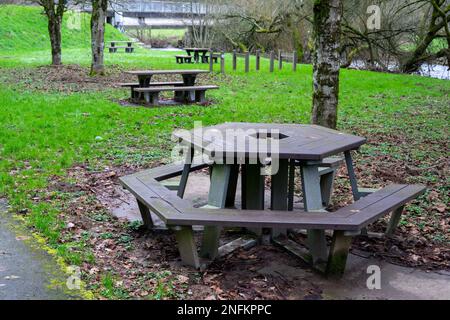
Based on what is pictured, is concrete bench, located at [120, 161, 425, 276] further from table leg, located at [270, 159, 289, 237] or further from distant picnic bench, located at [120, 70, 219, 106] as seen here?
distant picnic bench, located at [120, 70, 219, 106]

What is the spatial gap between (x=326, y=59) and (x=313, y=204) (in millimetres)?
3528

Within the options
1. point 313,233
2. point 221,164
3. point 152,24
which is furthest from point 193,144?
point 152,24

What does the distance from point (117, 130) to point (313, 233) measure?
5.96 meters

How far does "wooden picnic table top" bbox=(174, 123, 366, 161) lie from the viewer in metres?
4.40

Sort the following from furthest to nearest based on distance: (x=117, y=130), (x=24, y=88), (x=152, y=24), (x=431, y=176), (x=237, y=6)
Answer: (x=152, y=24) → (x=237, y=6) → (x=24, y=88) → (x=117, y=130) → (x=431, y=176)

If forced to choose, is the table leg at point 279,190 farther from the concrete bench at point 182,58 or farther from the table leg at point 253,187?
the concrete bench at point 182,58

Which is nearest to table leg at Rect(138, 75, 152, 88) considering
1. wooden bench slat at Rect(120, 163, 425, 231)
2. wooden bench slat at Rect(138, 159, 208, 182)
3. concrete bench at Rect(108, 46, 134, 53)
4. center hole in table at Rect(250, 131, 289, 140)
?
wooden bench slat at Rect(138, 159, 208, 182)

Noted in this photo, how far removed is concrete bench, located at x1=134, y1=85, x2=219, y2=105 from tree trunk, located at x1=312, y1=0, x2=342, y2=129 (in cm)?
547

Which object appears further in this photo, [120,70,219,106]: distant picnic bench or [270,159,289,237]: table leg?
[120,70,219,106]: distant picnic bench

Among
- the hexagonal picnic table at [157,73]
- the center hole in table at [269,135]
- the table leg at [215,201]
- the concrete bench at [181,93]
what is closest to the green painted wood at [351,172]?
the center hole in table at [269,135]

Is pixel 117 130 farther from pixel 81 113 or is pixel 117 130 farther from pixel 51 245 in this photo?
pixel 51 245

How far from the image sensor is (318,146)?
470cm

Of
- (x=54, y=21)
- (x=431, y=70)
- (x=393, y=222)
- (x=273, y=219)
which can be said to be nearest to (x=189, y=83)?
(x=54, y=21)

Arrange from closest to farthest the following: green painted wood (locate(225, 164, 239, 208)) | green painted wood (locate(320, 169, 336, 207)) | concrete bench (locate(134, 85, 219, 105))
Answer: green painted wood (locate(225, 164, 239, 208)) → green painted wood (locate(320, 169, 336, 207)) → concrete bench (locate(134, 85, 219, 105))
